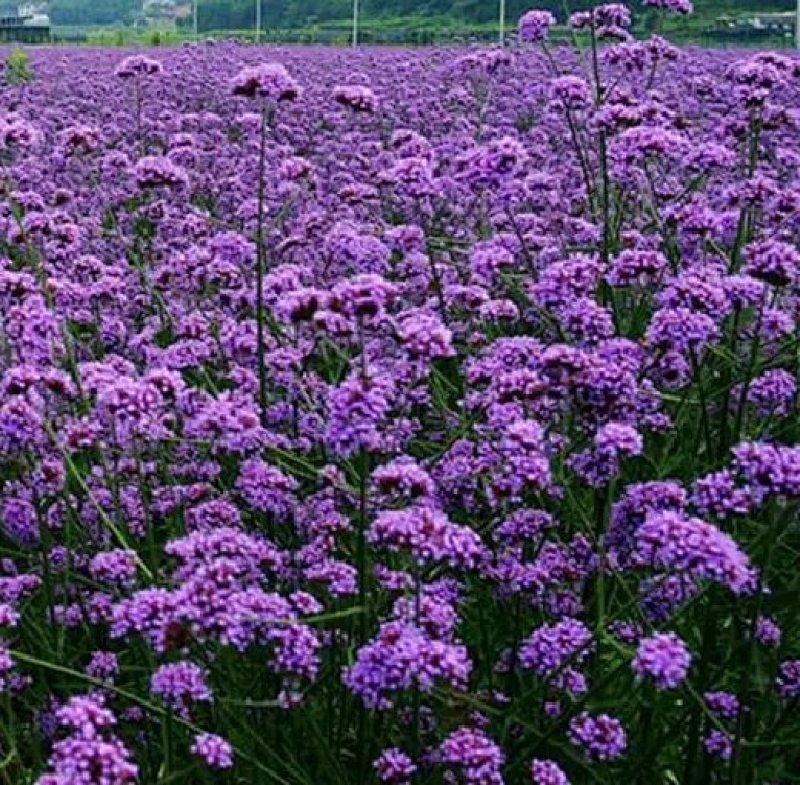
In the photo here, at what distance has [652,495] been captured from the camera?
243 centimetres

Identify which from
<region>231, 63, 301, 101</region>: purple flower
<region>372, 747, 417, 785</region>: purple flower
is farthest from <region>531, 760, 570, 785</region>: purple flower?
<region>231, 63, 301, 101</region>: purple flower

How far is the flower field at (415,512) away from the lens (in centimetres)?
202

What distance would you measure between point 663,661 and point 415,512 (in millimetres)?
421

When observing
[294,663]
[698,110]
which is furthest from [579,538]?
[698,110]

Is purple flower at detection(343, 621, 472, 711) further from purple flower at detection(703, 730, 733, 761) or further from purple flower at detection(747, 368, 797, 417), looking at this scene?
purple flower at detection(747, 368, 797, 417)

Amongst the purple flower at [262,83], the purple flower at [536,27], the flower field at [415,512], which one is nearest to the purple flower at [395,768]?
the flower field at [415,512]

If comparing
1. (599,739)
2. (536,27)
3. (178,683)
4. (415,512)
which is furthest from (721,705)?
(536,27)

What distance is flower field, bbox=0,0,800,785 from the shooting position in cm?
202

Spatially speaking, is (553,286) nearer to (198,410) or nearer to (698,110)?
(198,410)

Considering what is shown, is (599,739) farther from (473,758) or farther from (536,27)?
(536,27)

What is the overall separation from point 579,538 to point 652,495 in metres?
0.32

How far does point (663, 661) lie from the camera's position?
1.85 metres

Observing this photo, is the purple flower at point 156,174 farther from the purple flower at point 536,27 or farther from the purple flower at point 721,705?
the purple flower at point 721,705

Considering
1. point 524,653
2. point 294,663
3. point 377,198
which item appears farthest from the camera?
point 377,198
